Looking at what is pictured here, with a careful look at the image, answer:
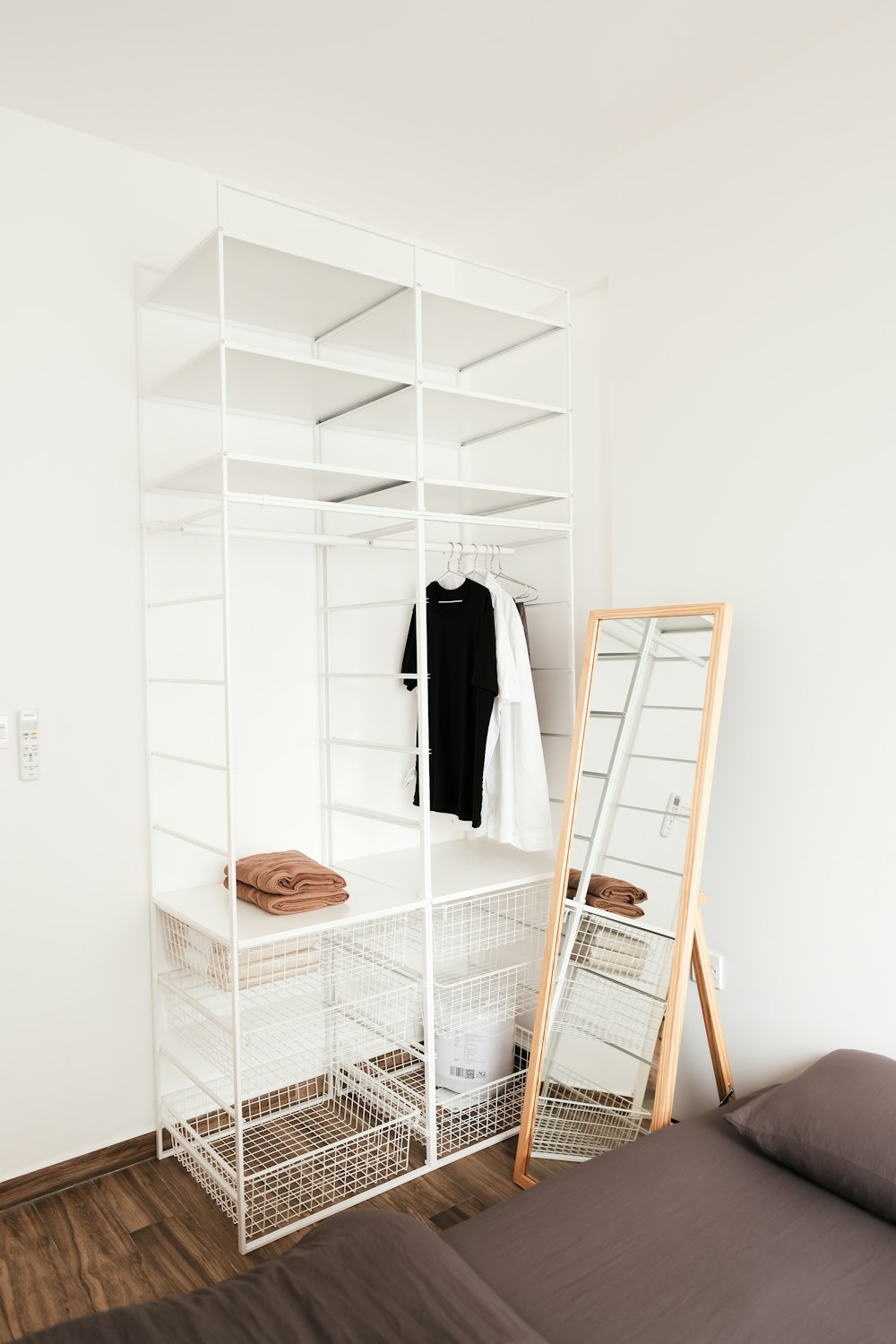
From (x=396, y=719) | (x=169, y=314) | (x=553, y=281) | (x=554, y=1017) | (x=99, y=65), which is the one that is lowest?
(x=554, y=1017)

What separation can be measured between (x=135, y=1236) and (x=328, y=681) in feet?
5.49

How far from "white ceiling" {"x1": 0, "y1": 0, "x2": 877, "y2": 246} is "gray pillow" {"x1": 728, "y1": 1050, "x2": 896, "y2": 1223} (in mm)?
2427

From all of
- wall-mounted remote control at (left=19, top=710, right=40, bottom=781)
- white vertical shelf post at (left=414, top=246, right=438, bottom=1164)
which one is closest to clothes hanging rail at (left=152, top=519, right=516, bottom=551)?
white vertical shelf post at (left=414, top=246, right=438, bottom=1164)

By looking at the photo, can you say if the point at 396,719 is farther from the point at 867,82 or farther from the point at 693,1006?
the point at 867,82

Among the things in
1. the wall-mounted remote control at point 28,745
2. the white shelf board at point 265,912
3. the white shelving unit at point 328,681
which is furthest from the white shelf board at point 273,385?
the white shelf board at point 265,912

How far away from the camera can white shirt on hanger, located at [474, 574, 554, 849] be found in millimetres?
2865

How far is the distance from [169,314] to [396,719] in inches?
60.3

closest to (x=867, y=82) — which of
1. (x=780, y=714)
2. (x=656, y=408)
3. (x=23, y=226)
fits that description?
(x=656, y=408)

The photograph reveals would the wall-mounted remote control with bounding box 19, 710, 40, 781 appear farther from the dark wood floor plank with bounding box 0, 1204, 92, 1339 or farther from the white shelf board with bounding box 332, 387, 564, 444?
the white shelf board with bounding box 332, 387, 564, 444

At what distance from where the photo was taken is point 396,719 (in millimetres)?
3359

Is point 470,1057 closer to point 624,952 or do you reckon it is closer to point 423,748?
point 624,952

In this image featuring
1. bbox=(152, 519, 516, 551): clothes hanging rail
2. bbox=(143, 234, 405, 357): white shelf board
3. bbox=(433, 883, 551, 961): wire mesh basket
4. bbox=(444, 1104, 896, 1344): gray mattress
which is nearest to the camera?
bbox=(444, 1104, 896, 1344): gray mattress

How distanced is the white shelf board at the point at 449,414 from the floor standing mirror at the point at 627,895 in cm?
76

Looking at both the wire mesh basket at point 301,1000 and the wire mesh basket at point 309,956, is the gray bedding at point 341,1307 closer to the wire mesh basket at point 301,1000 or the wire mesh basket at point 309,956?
the wire mesh basket at point 309,956
